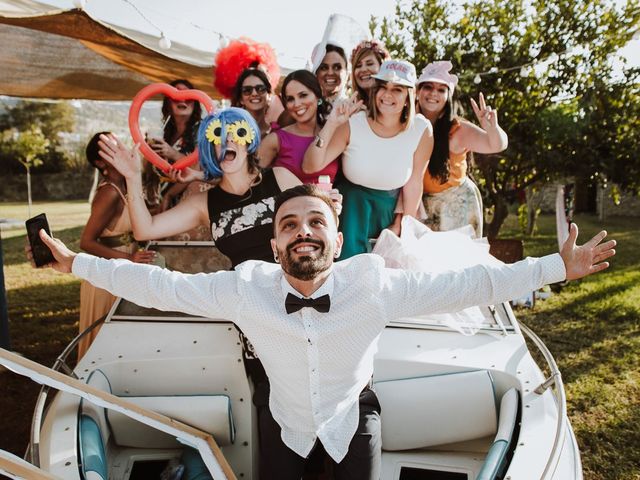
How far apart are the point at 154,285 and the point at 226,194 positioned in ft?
2.60

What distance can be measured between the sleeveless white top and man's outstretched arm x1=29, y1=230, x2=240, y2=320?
137 cm

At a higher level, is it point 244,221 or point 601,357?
point 244,221

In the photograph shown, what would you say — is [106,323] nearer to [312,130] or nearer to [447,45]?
[312,130]

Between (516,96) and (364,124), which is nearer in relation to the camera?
(364,124)

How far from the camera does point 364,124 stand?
3.12 meters

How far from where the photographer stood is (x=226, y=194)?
8.58 ft

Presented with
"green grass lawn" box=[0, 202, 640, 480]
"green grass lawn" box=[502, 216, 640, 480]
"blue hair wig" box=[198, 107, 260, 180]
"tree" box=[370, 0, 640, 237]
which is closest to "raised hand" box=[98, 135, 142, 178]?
"blue hair wig" box=[198, 107, 260, 180]

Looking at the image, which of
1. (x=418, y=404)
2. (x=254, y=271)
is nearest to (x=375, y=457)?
(x=418, y=404)

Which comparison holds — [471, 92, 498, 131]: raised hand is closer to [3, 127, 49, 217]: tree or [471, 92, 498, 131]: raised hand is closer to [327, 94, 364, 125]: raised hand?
[327, 94, 364, 125]: raised hand

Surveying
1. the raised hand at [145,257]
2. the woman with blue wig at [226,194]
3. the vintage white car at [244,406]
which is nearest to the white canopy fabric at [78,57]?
the woman with blue wig at [226,194]

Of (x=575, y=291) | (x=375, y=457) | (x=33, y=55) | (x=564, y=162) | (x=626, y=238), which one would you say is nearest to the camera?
(x=375, y=457)

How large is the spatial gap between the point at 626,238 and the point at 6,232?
13843mm

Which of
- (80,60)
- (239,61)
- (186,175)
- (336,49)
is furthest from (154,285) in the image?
(80,60)

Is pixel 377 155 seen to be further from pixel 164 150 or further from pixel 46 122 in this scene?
pixel 46 122
